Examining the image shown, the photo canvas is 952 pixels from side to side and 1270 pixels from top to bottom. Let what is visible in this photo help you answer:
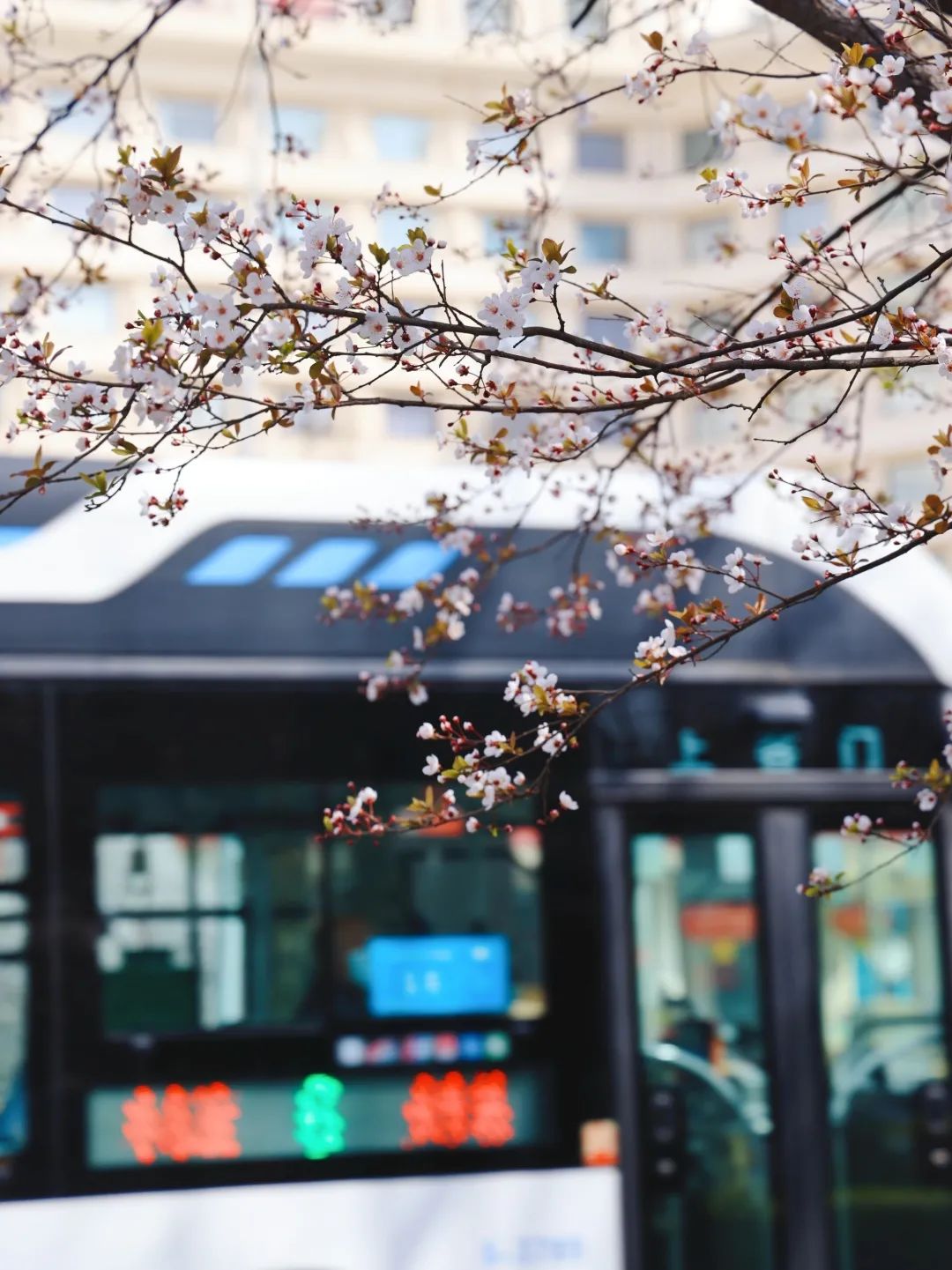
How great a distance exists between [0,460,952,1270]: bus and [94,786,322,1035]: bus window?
0.01 metres

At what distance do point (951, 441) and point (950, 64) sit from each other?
0.68 meters

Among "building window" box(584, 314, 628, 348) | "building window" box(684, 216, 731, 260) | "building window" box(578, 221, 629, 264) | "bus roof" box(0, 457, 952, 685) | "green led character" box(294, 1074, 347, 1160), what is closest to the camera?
"building window" box(584, 314, 628, 348)

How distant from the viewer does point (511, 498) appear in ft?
20.8

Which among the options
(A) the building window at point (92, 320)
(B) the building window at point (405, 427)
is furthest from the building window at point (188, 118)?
(B) the building window at point (405, 427)

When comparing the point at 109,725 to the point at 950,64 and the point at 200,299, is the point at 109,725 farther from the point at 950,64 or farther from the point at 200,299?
the point at 950,64

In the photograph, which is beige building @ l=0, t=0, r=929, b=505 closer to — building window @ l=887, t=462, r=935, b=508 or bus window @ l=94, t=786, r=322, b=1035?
building window @ l=887, t=462, r=935, b=508

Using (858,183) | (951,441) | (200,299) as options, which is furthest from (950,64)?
(200,299)

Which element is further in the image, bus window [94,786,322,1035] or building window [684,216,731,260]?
building window [684,216,731,260]

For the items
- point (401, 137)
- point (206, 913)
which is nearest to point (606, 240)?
point (401, 137)

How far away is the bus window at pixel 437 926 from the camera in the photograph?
5.70 m

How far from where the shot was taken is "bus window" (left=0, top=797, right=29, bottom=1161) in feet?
17.5

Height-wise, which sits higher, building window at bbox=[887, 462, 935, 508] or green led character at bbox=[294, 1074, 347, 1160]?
building window at bbox=[887, 462, 935, 508]

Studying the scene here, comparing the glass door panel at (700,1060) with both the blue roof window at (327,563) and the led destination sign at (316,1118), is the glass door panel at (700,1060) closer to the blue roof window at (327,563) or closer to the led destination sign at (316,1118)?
the led destination sign at (316,1118)

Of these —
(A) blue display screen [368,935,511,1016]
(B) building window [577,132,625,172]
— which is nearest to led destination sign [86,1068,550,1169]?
(A) blue display screen [368,935,511,1016]
